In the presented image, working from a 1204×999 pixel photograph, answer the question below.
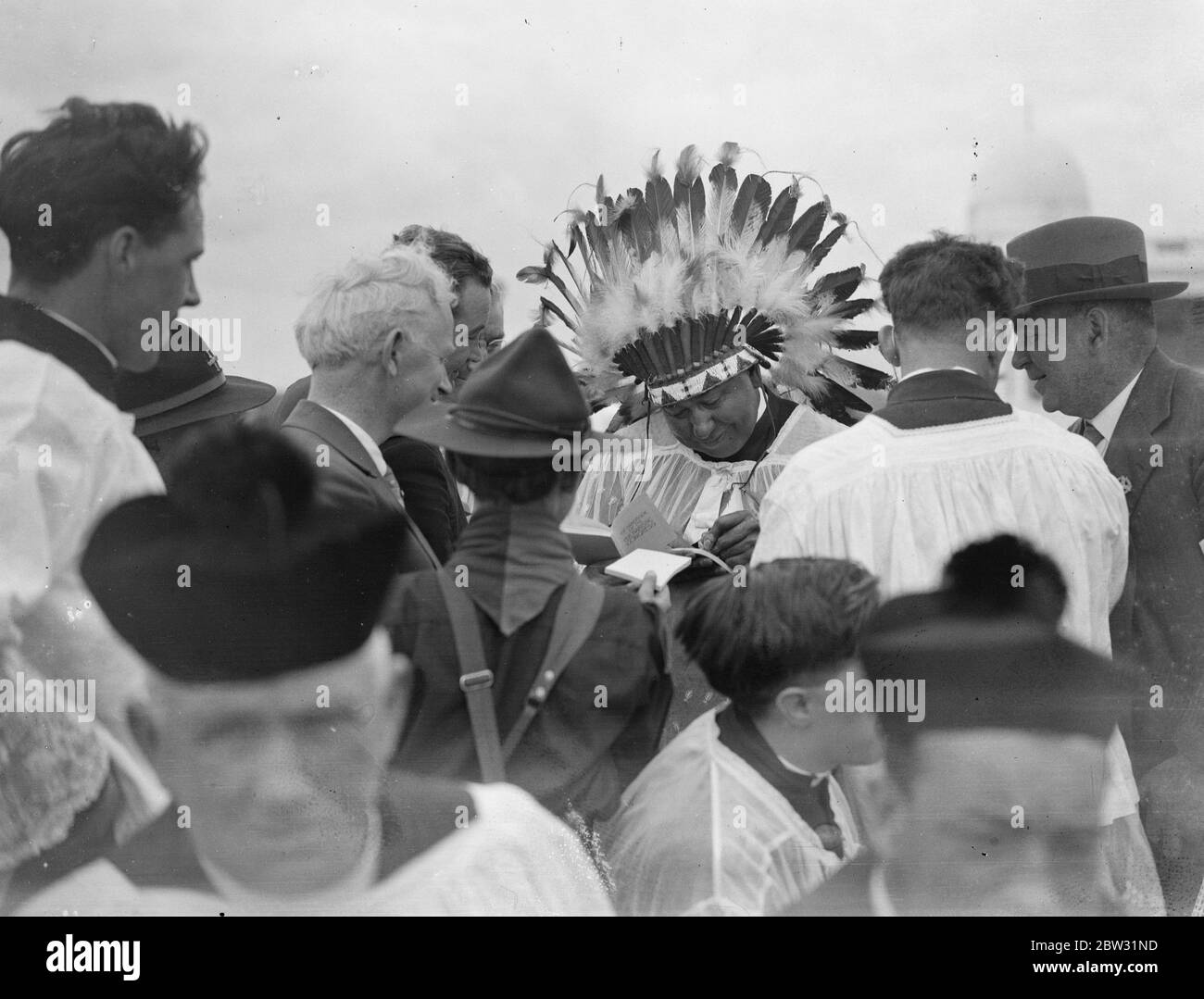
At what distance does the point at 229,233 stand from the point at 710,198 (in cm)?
100

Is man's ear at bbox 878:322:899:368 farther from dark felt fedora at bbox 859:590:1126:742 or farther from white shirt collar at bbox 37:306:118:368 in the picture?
white shirt collar at bbox 37:306:118:368

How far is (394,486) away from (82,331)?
0.69 metres

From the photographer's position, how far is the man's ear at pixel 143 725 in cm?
274

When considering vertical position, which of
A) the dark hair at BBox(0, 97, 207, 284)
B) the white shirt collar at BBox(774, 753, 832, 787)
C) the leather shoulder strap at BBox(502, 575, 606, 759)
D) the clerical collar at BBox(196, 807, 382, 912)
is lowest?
the clerical collar at BBox(196, 807, 382, 912)

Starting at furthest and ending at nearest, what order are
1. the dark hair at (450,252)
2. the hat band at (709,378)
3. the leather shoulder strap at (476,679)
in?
the hat band at (709,378) → the dark hair at (450,252) → the leather shoulder strap at (476,679)

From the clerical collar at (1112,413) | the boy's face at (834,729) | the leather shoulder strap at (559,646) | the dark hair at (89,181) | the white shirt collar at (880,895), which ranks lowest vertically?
the white shirt collar at (880,895)

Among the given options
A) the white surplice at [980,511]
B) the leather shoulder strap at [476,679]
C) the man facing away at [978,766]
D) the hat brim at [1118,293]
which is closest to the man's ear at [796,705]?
the man facing away at [978,766]

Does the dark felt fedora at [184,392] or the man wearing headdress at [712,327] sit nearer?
the dark felt fedora at [184,392]

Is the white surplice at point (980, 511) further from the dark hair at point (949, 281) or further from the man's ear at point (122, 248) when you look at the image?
the man's ear at point (122, 248)

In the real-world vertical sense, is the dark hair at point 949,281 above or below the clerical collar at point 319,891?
above

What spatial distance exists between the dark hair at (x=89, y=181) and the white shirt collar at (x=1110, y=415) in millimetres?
1923

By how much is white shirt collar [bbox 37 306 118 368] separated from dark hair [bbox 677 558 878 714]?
4.14 ft

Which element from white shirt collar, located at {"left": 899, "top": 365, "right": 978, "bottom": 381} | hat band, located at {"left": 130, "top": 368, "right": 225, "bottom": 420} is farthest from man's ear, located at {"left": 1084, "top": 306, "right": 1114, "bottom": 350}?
hat band, located at {"left": 130, "top": 368, "right": 225, "bottom": 420}

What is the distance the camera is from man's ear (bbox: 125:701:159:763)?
2740mm
